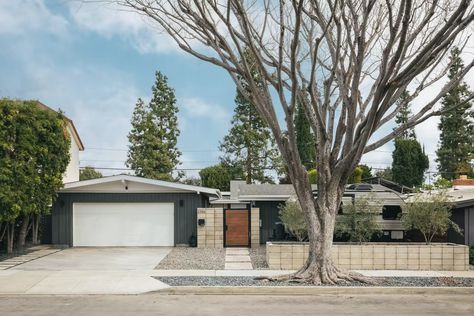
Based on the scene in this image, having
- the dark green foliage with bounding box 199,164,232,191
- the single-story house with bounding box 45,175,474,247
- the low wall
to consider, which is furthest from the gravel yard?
the dark green foliage with bounding box 199,164,232,191

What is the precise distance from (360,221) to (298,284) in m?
4.50

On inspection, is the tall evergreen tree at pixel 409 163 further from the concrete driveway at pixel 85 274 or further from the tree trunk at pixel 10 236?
the tree trunk at pixel 10 236

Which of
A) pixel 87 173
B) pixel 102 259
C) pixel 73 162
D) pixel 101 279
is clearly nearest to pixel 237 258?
pixel 102 259

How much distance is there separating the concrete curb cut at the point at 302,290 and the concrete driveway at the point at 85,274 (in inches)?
29.7

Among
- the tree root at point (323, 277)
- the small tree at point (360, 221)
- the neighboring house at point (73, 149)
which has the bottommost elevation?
the tree root at point (323, 277)

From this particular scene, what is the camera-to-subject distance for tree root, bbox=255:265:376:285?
1256 cm

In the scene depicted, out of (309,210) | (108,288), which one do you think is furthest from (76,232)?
(309,210)

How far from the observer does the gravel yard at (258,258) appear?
51.0ft

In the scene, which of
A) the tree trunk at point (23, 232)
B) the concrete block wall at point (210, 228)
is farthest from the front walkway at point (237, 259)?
the tree trunk at point (23, 232)

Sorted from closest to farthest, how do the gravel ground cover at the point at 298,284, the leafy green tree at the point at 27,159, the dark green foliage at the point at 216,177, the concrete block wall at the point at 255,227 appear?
the gravel ground cover at the point at 298,284 < the leafy green tree at the point at 27,159 < the concrete block wall at the point at 255,227 < the dark green foliage at the point at 216,177

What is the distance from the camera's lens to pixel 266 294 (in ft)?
38.2

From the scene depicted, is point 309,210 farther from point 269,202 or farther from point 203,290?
point 269,202

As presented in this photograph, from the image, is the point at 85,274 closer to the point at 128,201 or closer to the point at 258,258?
the point at 258,258

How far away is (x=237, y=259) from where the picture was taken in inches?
680
